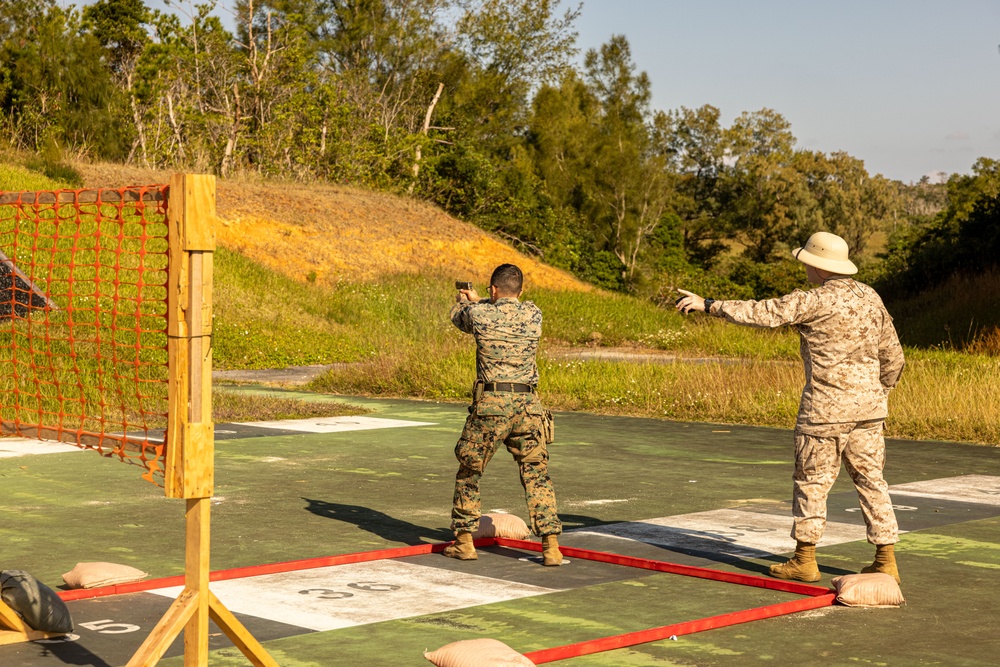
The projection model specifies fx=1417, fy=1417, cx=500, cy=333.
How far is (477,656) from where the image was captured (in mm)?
5812

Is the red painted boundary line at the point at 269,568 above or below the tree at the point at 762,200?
below

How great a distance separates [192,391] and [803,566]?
4.11 meters

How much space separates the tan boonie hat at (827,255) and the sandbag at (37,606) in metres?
4.56

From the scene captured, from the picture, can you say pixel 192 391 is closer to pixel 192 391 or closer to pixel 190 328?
pixel 192 391

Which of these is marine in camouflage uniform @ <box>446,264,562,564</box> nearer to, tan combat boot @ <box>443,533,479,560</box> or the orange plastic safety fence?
tan combat boot @ <box>443,533,479,560</box>

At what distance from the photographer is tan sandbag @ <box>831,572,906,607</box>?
7.58m

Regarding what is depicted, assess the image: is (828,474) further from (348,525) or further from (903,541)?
(348,525)

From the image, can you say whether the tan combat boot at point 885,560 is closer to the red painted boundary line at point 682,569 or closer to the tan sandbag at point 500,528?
the red painted boundary line at point 682,569

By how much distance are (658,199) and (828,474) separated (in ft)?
205

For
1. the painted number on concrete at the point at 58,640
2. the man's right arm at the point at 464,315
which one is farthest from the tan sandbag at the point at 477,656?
the man's right arm at the point at 464,315

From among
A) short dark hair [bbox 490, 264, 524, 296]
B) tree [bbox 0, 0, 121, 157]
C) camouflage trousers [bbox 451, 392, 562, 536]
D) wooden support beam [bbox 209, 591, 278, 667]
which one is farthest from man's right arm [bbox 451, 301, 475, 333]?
tree [bbox 0, 0, 121, 157]

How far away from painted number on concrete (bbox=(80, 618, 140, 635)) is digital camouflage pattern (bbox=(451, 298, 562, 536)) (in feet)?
7.86

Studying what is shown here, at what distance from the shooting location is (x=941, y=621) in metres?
7.33

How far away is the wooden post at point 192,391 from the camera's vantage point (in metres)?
5.71
